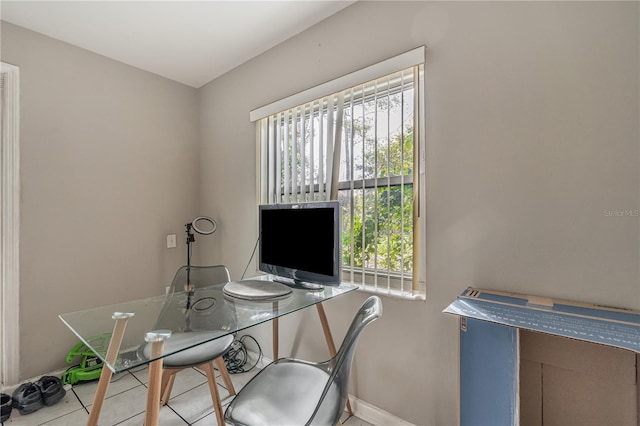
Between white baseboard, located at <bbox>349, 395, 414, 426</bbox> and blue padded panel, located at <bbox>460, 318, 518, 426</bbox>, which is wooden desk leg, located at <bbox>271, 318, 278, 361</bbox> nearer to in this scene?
white baseboard, located at <bbox>349, 395, 414, 426</bbox>

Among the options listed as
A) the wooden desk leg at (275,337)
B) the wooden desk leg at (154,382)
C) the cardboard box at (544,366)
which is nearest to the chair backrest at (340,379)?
the cardboard box at (544,366)

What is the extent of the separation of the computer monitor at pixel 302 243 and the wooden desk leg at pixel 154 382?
842 millimetres

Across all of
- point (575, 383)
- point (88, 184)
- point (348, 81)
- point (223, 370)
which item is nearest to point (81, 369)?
point (223, 370)

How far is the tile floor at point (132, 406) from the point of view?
1751 millimetres

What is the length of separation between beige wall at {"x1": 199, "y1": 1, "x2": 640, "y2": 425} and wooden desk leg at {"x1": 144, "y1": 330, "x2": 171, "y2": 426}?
3.79ft

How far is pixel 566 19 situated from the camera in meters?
1.21

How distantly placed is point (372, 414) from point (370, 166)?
1468 millimetres

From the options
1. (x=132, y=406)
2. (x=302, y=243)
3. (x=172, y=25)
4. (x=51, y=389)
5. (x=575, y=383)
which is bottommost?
(x=132, y=406)

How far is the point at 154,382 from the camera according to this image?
3.14 ft

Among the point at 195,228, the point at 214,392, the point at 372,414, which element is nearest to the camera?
the point at 214,392

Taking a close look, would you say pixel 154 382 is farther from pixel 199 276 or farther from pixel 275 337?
pixel 199 276

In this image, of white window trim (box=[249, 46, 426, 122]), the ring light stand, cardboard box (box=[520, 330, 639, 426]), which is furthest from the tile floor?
white window trim (box=[249, 46, 426, 122])

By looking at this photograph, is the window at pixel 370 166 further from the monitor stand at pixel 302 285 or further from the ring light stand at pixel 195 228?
the ring light stand at pixel 195 228

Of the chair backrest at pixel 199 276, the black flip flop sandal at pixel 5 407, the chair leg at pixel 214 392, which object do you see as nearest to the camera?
the chair leg at pixel 214 392
